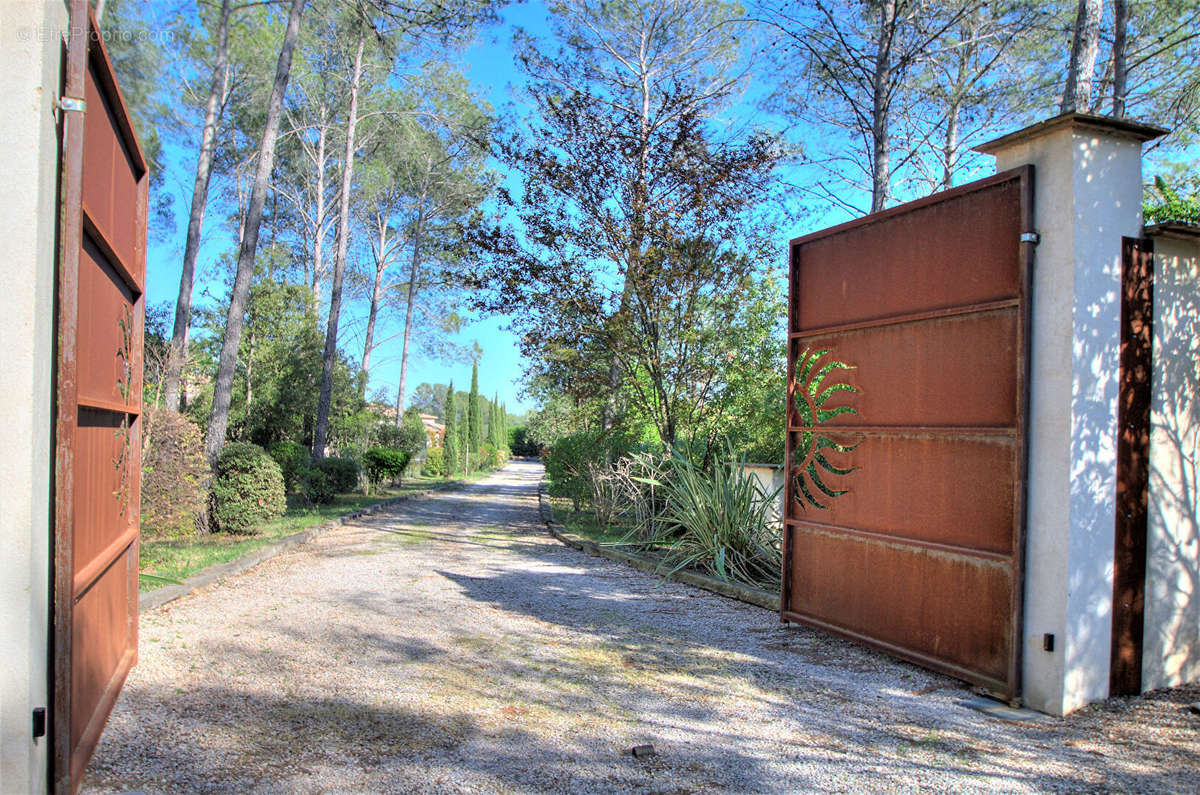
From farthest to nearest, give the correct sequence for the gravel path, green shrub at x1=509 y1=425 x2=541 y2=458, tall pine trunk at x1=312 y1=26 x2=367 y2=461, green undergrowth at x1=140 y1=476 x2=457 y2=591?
green shrub at x1=509 y1=425 x2=541 y2=458 → tall pine trunk at x1=312 y1=26 x2=367 y2=461 → green undergrowth at x1=140 y1=476 x2=457 y2=591 → the gravel path

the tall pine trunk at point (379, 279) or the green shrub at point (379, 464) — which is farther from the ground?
the tall pine trunk at point (379, 279)

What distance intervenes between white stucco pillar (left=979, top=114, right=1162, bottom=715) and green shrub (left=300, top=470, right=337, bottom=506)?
1271 centimetres

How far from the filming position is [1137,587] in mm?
3541

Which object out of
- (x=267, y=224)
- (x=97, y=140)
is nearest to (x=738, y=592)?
(x=97, y=140)

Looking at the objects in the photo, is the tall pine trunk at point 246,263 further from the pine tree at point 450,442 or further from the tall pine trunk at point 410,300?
the pine tree at point 450,442

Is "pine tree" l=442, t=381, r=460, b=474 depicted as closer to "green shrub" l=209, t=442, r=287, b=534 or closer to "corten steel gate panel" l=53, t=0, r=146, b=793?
"green shrub" l=209, t=442, r=287, b=534

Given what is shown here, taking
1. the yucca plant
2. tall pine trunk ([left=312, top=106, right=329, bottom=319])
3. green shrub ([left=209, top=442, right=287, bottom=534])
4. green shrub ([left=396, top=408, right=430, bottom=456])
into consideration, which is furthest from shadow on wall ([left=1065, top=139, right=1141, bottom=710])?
tall pine trunk ([left=312, top=106, right=329, bottom=319])

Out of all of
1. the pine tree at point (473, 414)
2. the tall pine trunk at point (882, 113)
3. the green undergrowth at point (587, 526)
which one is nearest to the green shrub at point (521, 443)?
the pine tree at point (473, 414)

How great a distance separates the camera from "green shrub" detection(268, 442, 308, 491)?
1356cm

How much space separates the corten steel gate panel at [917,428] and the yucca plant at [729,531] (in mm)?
1596

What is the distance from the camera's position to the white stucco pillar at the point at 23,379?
2.07 m

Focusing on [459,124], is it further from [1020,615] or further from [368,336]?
[1020,615]

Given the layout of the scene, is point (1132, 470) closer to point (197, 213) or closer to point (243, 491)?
point (243, 491)

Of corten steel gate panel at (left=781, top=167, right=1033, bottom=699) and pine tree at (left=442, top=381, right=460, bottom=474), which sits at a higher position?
corten steel gate panel at (left=781, top=167, right=1033, bottom=699)
